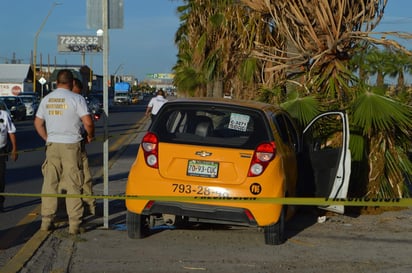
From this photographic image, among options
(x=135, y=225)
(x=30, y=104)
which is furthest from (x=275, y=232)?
(x=30, y=104)

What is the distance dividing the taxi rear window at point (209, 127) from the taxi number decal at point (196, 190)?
1.57ft

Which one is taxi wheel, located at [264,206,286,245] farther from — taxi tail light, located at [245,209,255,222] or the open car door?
the open car door

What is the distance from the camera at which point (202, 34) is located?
32.1m

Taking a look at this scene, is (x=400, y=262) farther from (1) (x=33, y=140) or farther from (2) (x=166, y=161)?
(1) (x=33, y=140)

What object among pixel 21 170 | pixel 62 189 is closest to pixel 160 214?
pixel 62 189

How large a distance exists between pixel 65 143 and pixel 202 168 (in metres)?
1.62

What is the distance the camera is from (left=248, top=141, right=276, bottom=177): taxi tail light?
24.2 feet

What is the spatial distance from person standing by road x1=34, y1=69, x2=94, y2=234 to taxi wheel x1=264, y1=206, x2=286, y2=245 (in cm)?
210

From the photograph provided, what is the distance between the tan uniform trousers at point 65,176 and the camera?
797 cm

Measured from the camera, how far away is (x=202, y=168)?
746cm

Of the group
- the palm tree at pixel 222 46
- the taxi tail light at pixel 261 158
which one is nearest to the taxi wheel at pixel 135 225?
the taxi tail light at pixel 261 158

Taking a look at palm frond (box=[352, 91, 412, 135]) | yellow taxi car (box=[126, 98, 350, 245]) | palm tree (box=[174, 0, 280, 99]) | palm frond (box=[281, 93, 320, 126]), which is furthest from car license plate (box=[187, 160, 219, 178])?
palm tree (box=[174, 0, 280, 99])

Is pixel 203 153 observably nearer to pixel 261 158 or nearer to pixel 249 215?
pixel 261 158

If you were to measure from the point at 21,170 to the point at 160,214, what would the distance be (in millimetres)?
8186
